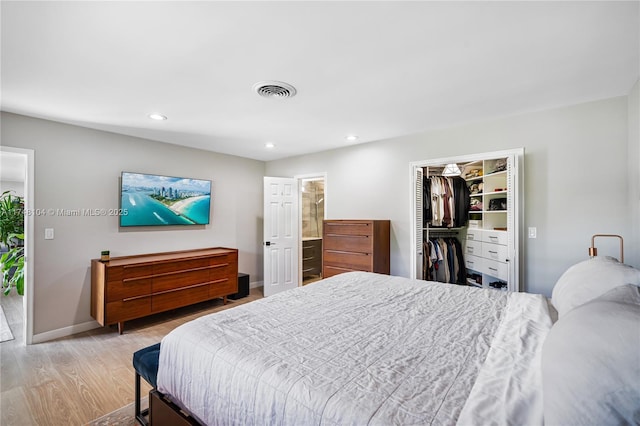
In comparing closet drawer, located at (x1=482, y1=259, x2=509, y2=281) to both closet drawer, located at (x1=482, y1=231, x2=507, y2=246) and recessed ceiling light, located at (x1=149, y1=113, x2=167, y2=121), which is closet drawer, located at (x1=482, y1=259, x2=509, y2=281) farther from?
recessed ceiling light, located at (x1=149, y1=113, x2=167, y2=121)

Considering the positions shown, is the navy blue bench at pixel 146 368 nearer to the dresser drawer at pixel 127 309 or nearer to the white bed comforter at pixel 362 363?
the white bed comforter at pixel 362 363

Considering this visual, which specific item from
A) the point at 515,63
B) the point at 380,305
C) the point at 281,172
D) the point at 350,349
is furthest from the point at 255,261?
the point at 515,63

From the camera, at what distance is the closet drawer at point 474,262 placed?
167 inches

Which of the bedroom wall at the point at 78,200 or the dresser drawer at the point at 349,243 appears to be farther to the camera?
the dresser drawer at the point at 349,243

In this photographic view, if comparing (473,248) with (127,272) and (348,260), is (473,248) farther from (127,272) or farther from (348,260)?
(127,272)

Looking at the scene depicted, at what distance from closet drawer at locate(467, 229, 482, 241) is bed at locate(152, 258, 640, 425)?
249 centimetres

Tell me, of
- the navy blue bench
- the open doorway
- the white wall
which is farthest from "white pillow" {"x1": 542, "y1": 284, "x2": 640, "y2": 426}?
the white wall

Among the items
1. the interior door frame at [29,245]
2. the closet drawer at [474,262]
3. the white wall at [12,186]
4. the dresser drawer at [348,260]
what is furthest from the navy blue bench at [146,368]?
the white wall at [12,186]

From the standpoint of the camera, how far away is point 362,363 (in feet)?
3.89

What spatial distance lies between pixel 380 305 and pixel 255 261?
3828mm

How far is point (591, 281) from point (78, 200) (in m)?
4.64

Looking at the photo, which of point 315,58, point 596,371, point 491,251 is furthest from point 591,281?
point 491,251

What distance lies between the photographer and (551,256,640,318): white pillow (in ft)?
4.35

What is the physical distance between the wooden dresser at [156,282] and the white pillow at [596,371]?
12.4 feet
